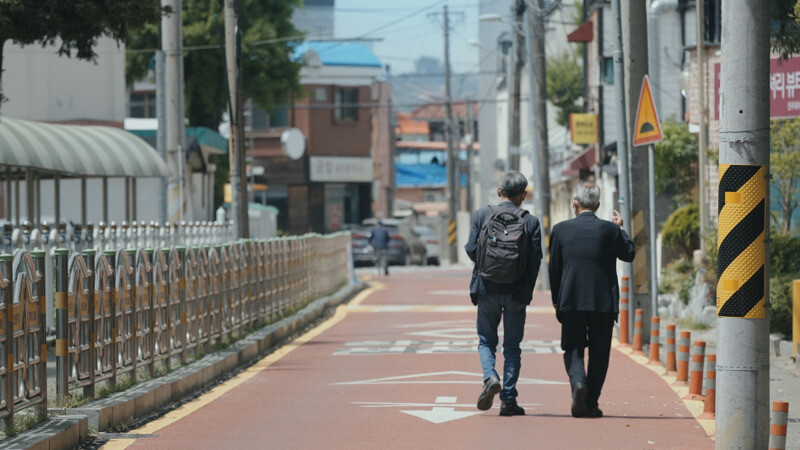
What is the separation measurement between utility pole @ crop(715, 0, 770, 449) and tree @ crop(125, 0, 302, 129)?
38.5 meters

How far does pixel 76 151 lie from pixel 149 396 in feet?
41.8

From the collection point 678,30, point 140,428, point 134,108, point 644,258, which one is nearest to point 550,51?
point 134,108

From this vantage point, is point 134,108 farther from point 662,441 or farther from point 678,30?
point 662,441

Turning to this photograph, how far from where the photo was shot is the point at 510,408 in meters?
10.7

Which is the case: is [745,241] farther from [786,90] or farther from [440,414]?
[786,90]

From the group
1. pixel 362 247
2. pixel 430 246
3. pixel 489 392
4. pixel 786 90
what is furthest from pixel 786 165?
pixel 430 246

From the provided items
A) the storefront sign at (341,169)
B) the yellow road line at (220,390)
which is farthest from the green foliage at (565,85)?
the yellow road line at (220,390)

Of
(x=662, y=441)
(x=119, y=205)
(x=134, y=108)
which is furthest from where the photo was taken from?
(x=134, y=108)

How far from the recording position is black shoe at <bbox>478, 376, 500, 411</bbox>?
415 inches

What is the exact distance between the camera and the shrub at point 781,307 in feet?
51.8

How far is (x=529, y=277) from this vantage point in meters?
10.8

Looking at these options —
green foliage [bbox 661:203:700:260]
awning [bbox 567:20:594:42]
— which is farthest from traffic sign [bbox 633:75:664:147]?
awning [bbox 567:20:594:42]

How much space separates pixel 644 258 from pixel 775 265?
1670 millimetres

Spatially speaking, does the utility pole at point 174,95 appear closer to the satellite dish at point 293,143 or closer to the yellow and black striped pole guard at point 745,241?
the yellow and black striped pole guard at point 745,241
